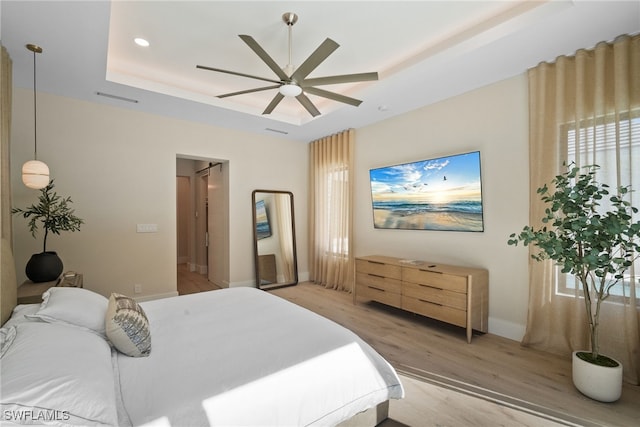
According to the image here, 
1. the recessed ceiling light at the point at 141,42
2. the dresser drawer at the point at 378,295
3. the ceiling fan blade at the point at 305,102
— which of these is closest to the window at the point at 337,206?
the dresser drawer at the point at 378,295

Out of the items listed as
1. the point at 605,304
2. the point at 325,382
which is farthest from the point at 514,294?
the point at 325,382

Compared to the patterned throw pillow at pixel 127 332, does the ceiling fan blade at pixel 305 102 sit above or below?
above

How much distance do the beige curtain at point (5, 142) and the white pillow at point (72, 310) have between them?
1215mm

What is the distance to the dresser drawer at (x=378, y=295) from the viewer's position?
352 centimetres

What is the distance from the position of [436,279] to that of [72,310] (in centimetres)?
303

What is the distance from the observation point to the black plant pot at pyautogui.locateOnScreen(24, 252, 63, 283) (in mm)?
2588

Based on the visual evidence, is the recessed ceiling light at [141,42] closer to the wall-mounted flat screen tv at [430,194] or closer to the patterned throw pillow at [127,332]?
the patterned throw pillow at [127,332]

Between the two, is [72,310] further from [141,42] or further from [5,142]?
[141,42]

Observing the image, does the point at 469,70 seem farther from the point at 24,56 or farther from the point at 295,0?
the point at 24,56

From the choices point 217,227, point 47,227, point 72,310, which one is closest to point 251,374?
point 72,310

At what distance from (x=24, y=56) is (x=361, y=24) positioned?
3.03m

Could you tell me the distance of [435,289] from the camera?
312cm

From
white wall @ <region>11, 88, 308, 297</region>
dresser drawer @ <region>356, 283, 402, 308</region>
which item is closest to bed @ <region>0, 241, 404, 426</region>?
dresser drawer @ <region>356, 283, 402, 308</region>

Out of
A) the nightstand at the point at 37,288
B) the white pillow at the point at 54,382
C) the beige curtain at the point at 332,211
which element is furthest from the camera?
the beige curtain at the point at 332,211
